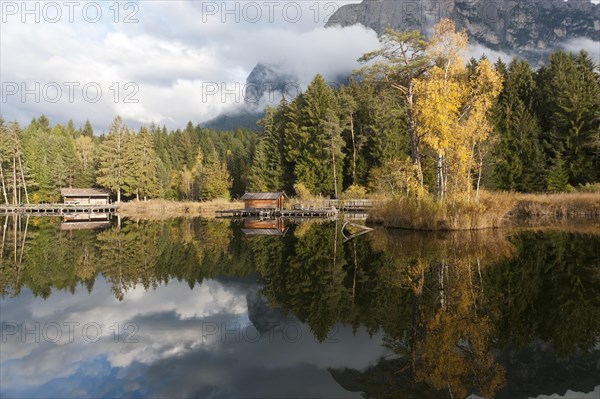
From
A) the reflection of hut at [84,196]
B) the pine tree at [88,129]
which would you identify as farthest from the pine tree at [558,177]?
the pine tree at [88,129]

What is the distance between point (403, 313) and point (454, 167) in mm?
18261

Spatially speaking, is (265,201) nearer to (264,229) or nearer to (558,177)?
(264,229)

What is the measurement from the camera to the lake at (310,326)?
589 cm

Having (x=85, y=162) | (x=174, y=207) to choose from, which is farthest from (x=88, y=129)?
(x=174, y=207)

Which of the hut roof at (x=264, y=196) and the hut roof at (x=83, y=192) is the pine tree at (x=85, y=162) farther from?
the hut roof at (x=264, y=196)

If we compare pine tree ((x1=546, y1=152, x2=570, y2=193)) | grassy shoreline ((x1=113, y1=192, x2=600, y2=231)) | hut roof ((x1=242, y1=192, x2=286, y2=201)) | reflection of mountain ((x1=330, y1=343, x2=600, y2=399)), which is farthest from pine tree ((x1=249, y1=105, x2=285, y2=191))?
reflection of mountain ((x1=330, y1=343, x2=600, y2=399))

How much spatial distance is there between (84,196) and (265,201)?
36.7 meters

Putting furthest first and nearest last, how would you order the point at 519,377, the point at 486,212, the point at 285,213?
the point at 285,213
the point at 486,212
the point at 519,377

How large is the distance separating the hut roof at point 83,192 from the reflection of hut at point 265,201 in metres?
32.4

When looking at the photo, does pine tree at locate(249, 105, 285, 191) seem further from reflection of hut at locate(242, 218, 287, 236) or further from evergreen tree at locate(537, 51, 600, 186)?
evergreen tree at locate(537, 51, 600, 186)

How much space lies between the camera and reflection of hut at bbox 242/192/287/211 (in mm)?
Result: 49750

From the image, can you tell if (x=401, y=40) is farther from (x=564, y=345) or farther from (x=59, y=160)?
(x=59, y=160)

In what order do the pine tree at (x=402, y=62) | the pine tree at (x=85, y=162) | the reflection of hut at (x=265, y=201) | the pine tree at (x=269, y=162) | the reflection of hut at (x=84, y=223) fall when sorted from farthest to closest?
the pine tree at (x=85, y=162) < the pine tree at (x=269, y=162) < the reflection of hut at (x=265, y=201) < the reflection of hut at (x=84, y=223) < the pine tree at (x=402, y=62)

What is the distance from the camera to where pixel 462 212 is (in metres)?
23.5
